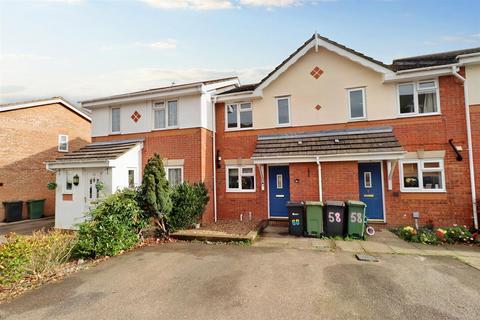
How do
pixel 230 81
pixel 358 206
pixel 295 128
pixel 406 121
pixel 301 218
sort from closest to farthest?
pixel 358 206
pixel 301 218
pixel 406 121
pixel 295 128
pixel 230 81

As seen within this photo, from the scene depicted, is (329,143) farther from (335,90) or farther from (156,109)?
(156,109)

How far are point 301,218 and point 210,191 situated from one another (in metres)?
4.44

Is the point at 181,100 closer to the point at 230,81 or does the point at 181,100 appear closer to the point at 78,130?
the point at 230,81

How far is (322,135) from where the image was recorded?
1045 centimetres

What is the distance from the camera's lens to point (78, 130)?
17.6 meters

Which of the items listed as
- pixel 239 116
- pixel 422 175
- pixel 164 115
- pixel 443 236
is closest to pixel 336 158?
pixel 422 175

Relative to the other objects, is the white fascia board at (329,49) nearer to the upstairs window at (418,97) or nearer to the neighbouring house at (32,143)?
the upstairs window at (418,97)

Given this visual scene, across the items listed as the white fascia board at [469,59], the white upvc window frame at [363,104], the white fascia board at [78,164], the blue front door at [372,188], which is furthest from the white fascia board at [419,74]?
the white fascia board at [78,164]

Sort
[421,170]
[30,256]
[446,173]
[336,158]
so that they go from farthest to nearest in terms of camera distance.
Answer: [336,158], [421,170], [446,173], [30,256]

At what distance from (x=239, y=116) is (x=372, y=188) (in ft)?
21.6

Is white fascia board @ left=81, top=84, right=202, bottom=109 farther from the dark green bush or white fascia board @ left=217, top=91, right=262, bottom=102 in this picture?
the dark green bush

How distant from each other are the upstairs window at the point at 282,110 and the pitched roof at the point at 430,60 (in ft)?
14.8

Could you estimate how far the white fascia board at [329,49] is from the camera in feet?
31.9

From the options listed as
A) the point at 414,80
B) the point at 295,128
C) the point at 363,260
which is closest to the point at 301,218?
the point at 363,260
